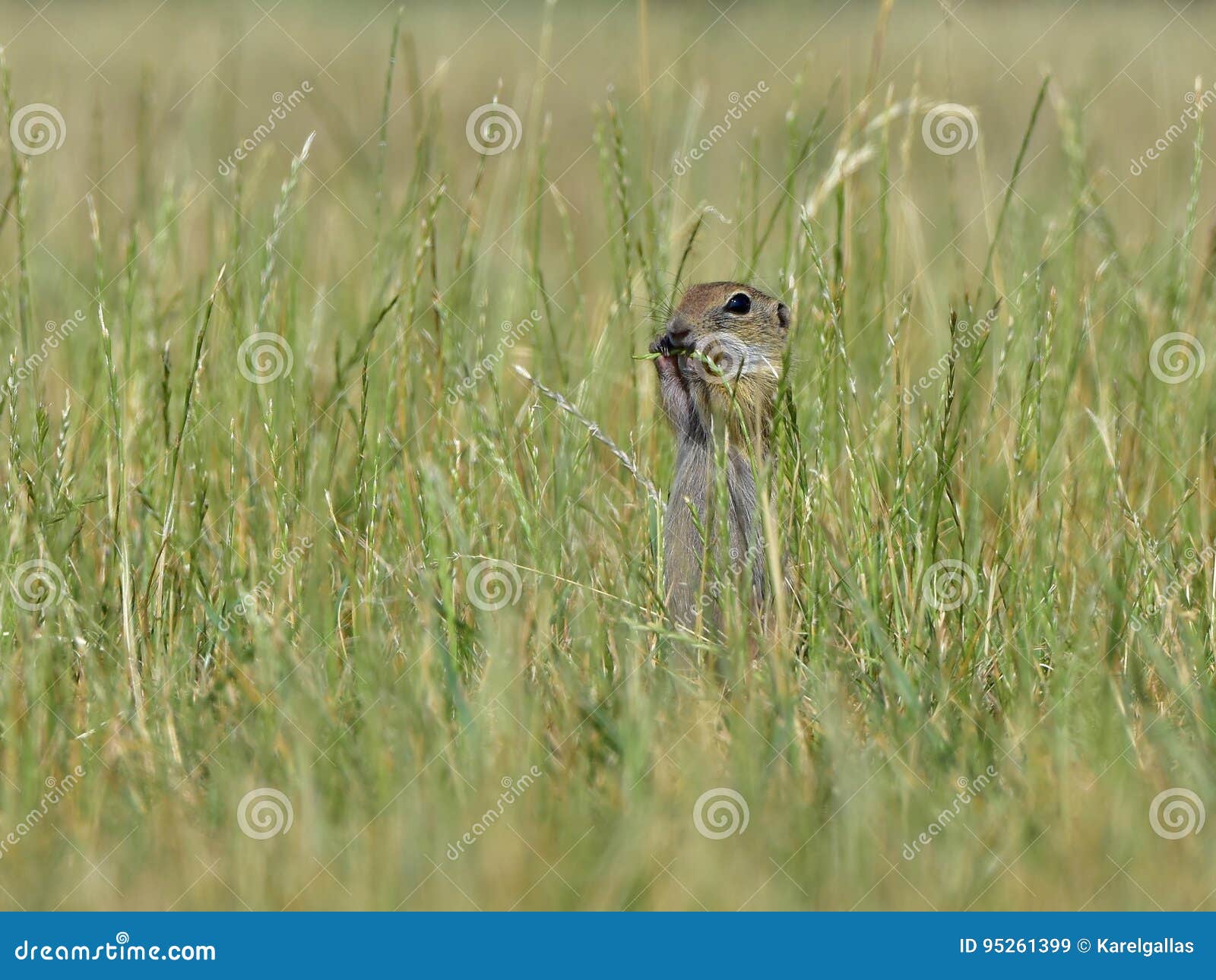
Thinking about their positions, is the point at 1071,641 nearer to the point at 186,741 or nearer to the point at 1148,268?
the point at 186,741

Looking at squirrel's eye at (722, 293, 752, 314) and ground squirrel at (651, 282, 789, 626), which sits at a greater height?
squirrel's eye at (722, 293, 752, 314)

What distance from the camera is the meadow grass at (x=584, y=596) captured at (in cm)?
234

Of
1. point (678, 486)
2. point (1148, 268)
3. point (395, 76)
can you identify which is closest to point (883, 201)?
point (678, 486)

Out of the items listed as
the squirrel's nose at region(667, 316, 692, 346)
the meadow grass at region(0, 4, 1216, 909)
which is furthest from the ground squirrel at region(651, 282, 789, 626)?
the meadow grass at region(0, 4, 1216, 909)

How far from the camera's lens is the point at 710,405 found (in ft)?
11.9

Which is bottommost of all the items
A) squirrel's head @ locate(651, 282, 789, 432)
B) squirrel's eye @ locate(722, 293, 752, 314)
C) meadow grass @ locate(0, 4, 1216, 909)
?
meadow grass @ locate(0, 4, 1216, 909)

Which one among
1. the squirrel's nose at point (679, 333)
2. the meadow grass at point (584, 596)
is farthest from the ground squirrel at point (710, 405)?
the meadow grass at point (584, 596)

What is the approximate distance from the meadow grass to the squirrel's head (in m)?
0.12

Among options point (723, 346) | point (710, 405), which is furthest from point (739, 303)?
point (710, 405)

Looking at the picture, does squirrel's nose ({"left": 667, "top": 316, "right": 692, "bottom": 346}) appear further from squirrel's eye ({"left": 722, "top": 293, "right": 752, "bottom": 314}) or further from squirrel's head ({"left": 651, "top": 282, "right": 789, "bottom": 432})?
squirrel's eye ({"left": 722, "top": 293, "right": 752, "bottom": 314})

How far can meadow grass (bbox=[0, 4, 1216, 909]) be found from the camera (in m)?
2.34

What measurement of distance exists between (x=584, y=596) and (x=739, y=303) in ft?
3.27

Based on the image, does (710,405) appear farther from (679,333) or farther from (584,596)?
(584,596)

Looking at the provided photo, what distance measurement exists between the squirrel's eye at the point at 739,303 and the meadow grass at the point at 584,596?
208mm
